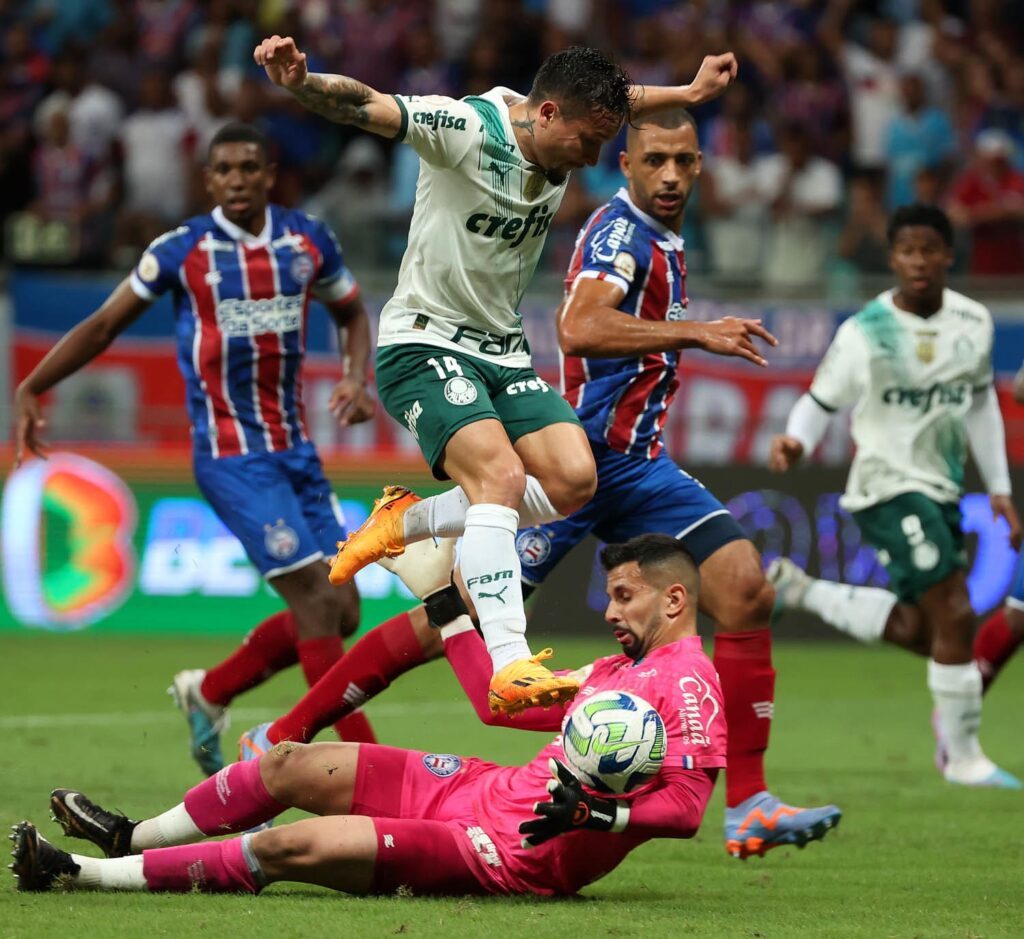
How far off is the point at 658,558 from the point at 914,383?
152 inches

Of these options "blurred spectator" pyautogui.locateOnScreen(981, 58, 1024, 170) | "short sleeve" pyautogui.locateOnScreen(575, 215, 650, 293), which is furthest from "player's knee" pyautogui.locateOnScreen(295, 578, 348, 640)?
"blurred spectator" pyautogui.locateOnScreen(981, 58, 1024, 170)

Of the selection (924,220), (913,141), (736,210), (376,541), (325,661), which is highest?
(913,141)

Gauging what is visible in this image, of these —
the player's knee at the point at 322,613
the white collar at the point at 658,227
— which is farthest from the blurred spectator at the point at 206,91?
the white collar at the point at 658,227

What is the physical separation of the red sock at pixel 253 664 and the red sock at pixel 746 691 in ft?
6.79

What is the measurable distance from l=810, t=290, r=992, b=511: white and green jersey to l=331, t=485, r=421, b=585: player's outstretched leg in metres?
3.36

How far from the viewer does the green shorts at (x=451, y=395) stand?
6.30m

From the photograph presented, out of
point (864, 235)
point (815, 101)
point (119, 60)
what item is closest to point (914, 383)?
point (864, 235)

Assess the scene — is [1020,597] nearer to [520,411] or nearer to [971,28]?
[520,411]

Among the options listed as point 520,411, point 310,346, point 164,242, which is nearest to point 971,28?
point 310,346

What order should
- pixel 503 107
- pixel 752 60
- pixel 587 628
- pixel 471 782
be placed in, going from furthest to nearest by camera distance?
pixel 752 60, pixel 587 628, pixel 503 107, pixel 471 782

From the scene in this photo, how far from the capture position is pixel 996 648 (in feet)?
32.0

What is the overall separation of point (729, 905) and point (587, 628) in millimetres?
8027

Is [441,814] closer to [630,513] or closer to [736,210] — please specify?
[630,513]

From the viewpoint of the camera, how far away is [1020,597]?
971 centimetres
